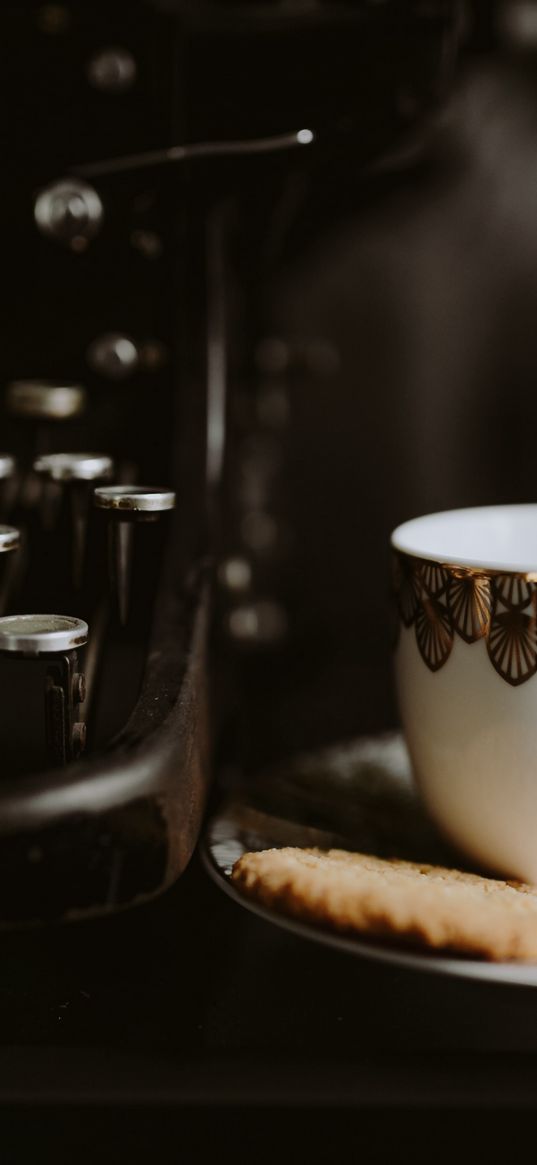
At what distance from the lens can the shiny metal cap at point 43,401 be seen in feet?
1.80

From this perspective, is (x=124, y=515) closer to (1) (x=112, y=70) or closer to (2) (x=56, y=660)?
(2) (x=56, y=660)

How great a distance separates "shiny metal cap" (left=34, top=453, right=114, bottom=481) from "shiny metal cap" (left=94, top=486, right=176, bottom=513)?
4cm

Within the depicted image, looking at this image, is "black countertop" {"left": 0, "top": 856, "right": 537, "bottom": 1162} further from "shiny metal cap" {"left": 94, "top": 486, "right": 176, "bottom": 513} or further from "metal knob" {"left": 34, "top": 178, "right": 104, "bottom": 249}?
"metal knob" {"left": 34, "top": 178, "right": 104, "bottom": 249}

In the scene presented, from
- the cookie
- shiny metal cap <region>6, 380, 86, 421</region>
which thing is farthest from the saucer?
shiny metal cap <region>6, 380, 86, 421</region>

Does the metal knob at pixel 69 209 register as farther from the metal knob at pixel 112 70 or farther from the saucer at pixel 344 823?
the saucer at pixel 344 823

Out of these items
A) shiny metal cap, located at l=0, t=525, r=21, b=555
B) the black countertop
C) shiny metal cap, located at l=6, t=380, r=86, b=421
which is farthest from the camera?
shiny metal cap, located at l=6, t=380, r=86, b=421

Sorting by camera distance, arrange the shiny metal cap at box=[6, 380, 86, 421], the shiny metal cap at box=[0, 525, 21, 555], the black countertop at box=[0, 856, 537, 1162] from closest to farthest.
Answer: the black countertop at box=[0, 856, 537, 1162], the shiny metal cap at box=[0, 525, 21, 555], the shiny metal cap at box=[6, 380, 86, 421]

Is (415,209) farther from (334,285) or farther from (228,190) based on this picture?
(228,190)

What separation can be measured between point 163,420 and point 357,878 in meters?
0.31

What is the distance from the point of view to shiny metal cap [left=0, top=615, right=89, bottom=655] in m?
0.36

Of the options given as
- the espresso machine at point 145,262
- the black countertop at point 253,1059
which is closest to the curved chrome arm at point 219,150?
the espresso machine at point 145,262

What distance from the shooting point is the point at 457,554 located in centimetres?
50

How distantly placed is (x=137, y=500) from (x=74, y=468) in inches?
2.2

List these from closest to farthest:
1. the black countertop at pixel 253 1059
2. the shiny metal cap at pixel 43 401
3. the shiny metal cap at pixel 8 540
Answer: the black countertop at pixel 253 1059, the shiny metal cap at pixel 8 540, the shiny metal cap at pixel 43 401
